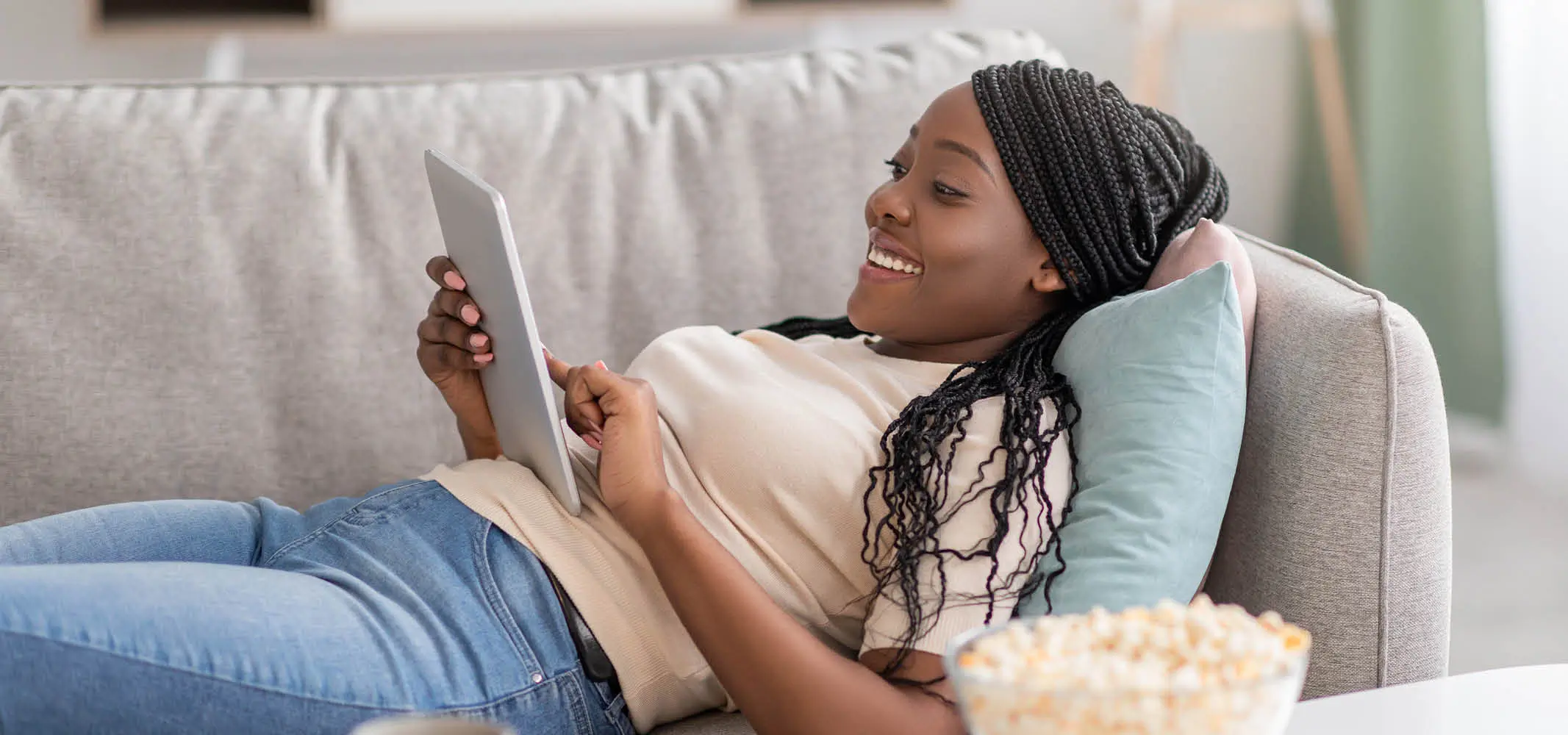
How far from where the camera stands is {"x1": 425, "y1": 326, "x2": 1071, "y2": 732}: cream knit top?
3.74 feet

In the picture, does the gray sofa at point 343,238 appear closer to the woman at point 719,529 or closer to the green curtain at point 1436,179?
the woman at point 719,529

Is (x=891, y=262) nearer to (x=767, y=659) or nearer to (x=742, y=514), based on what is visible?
(x=742, y=514)

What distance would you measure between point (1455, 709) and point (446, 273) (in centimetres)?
91

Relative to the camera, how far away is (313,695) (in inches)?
38.5

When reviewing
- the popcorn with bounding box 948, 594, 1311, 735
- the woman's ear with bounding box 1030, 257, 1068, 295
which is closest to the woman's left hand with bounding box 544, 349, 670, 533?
the woman's ear with bounding box 1030, 257, 1068, 295

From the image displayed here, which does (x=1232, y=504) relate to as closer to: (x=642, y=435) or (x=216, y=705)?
(x=642, y=435)

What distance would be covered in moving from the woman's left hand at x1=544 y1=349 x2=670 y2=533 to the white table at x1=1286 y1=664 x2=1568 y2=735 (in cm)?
52

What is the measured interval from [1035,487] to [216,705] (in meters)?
0.63

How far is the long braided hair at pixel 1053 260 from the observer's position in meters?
1.05

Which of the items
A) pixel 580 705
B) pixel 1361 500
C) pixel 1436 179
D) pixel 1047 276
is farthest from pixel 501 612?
pixel 1436 179

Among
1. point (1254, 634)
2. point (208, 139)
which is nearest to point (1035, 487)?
point (1254, 634)

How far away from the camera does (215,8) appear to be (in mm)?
2889

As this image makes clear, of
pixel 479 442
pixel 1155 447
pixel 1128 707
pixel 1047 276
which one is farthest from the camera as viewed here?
pixel 479 442

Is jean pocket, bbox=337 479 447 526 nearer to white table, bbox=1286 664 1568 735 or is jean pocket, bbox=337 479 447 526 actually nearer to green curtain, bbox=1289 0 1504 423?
white table, bbox=1286 664 1568 735
